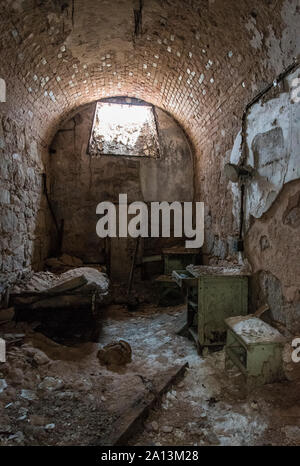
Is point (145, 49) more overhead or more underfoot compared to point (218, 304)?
more overhead

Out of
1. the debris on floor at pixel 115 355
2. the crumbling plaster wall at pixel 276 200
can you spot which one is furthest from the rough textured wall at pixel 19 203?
the crumbling plaster wall at pixel 276 200

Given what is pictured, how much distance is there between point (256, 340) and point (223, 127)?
3321 mm

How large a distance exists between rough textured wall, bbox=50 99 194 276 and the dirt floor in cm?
298

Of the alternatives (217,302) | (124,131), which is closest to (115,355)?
(217,302)

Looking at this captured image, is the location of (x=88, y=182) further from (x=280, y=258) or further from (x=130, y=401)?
(x=130, y=401)

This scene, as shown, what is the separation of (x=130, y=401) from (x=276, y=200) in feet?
8.24

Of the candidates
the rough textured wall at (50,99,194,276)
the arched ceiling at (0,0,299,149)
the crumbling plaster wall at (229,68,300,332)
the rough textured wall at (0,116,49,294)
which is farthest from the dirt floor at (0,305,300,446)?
the arched ceiling at (0,0,299,149)

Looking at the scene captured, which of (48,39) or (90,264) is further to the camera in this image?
(90,264)

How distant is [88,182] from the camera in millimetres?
6469

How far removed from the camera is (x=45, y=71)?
165 inches

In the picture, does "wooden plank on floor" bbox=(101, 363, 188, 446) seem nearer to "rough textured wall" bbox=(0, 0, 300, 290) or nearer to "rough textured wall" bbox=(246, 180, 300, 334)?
"rough textured wall" bbox=(246, 180, 300, 334)

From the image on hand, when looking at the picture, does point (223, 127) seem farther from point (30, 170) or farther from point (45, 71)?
point (30, 170)
